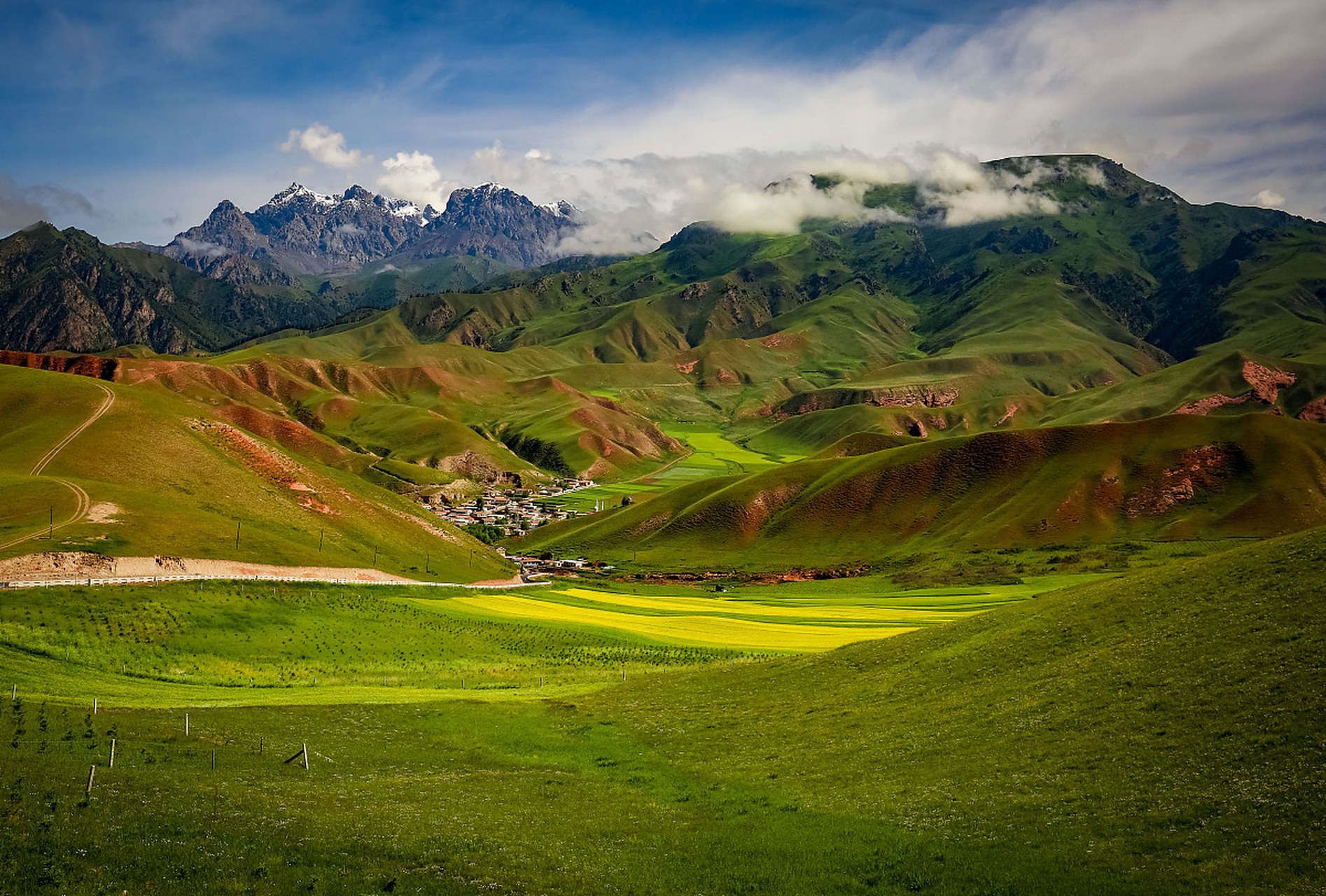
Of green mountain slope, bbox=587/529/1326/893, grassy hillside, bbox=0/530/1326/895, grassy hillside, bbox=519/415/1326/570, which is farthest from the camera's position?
grassy hillside, bbox=519/415/1326/570

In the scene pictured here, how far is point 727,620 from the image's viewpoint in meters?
93.1

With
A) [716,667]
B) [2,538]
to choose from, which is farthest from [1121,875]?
[2,538]

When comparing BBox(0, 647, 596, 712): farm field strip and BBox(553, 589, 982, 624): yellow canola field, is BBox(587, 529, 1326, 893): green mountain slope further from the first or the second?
BBox(553, 589, 982, 624): yellow canola field

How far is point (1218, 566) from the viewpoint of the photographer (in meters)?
43.3

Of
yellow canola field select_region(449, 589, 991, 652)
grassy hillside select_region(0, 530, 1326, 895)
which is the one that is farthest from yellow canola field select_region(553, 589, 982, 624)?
grassy hillside select_region(0, 530, 1326, 895)

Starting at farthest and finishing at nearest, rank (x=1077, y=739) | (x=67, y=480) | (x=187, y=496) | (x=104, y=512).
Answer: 1. (x=187, y=496)
2. (x=67, y=480)
3. (x=104, y=512)
4. (x=1077, y=739)


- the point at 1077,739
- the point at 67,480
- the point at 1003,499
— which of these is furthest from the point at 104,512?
the point at 1003,499

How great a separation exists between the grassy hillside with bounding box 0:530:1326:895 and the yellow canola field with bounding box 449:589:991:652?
78.7ft

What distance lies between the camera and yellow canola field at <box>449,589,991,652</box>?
257ft

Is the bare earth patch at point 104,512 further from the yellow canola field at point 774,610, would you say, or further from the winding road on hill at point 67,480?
the yellow canola field at point 774,610

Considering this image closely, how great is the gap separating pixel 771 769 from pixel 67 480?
308 feet

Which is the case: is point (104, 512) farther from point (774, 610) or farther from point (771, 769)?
point (771, 769)

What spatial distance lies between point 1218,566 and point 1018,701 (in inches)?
660

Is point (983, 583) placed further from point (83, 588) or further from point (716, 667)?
point (83, 588)
